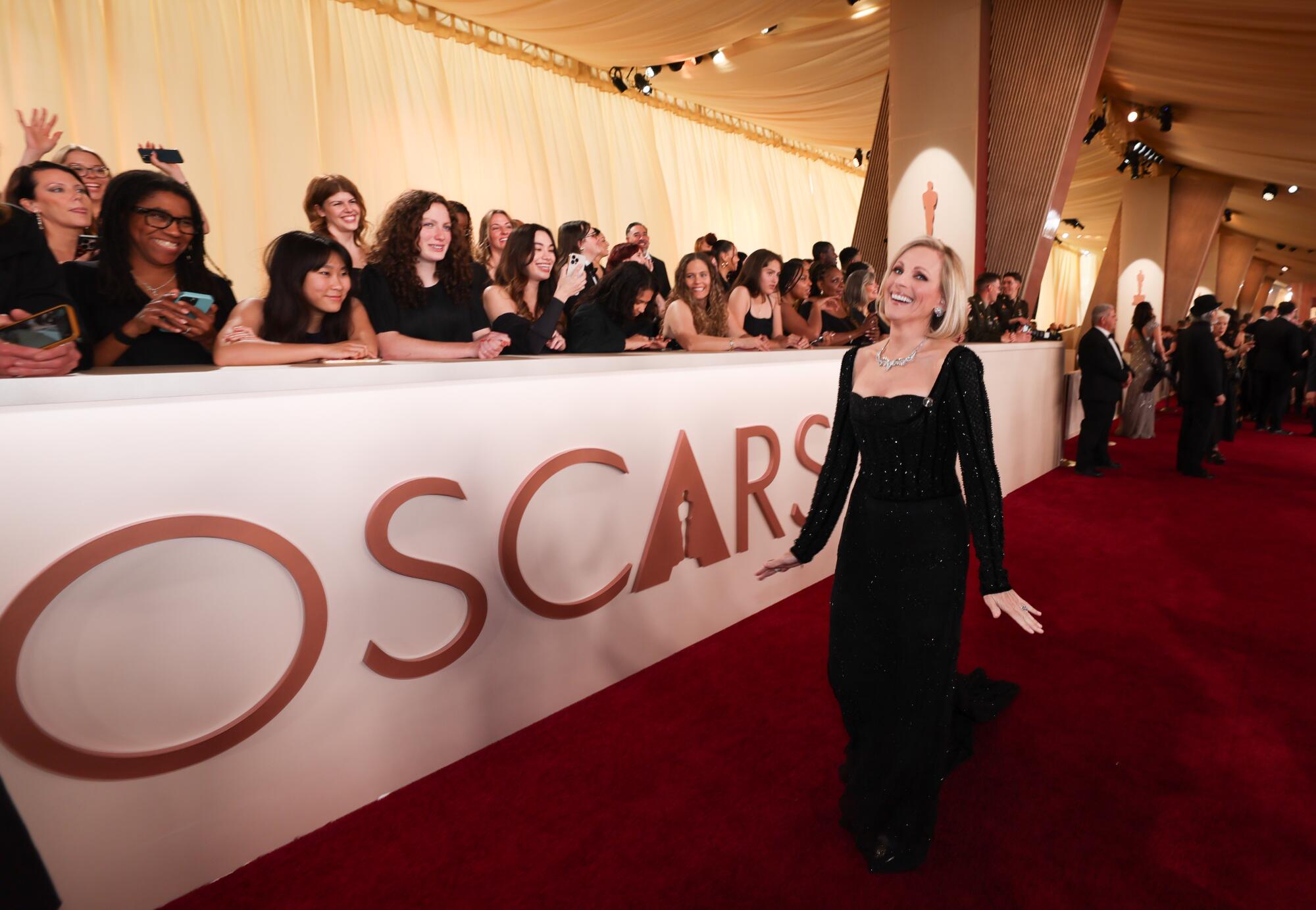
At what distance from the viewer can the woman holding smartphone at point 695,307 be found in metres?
3.71

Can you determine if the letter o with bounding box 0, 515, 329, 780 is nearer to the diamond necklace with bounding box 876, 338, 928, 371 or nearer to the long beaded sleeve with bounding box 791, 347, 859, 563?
the long beaded sleeve with bounding box 791, 347, 859, 563

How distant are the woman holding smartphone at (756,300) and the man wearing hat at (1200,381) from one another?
403cm

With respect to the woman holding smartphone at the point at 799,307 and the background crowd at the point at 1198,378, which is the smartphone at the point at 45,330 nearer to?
the woman holding smartphone at the point at 799,307

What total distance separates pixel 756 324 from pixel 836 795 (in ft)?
8.82

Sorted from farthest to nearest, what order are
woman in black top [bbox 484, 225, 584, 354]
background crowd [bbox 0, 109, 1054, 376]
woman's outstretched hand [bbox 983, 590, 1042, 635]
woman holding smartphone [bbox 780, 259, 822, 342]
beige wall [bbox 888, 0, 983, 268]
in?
1. beige wall [bbox 888, 0, 983, 268]
2. woman holding smartphone [bbox 780, 259, 822, 342]
3. woman in black top [bbox 484, 225, 584, 354]
4. background crowd [bbox 0, 109, 1054, 376]
5. woman's outstretched hand [bbox 983, 590, 1042, 635]

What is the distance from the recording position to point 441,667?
208 centimetres

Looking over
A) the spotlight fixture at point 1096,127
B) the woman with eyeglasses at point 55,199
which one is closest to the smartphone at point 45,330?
the woman with eyeglasses at point 55,199

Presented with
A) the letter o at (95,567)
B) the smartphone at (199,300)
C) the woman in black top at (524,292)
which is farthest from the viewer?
the woman in black top at (524,292)

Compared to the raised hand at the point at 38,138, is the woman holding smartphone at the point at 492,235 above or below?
below

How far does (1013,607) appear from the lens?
1.62 m

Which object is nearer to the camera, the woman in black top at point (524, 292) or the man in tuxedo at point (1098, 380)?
the woman in black top at point (524, 292)

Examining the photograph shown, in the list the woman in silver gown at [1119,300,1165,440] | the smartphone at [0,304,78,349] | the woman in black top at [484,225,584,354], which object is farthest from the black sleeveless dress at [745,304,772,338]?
the woman in silver gown at [1119,300,1165,440]

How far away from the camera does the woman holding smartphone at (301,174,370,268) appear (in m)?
2.77

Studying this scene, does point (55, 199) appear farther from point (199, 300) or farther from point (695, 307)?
point (695, 307)
